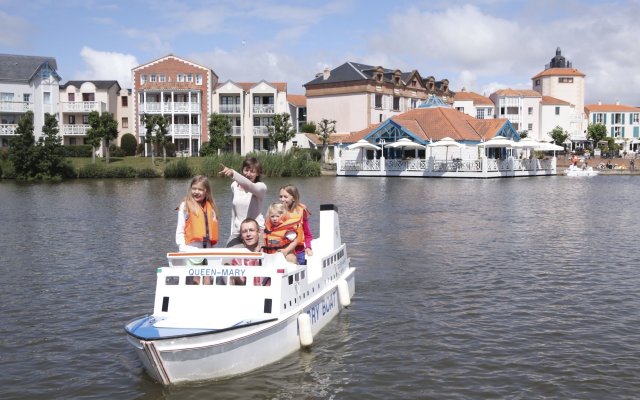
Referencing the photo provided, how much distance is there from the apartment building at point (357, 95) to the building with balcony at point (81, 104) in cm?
2464

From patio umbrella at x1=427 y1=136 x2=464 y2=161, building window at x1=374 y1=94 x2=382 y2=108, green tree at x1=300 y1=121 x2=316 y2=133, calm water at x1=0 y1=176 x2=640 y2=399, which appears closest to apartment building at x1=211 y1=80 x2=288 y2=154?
green tree at x1=300 y1=121 x2=316 y2=133

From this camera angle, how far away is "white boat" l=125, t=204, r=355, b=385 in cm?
849

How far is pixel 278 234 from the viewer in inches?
424

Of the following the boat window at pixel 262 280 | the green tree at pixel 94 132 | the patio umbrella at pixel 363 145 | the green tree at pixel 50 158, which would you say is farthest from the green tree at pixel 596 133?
the boat window at pixel 262 280

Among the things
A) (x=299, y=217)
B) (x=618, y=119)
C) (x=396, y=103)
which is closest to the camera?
(x=299, y=217)

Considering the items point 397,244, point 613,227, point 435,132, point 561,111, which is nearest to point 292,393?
point 397,244

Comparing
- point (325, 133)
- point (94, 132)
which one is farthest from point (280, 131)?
point (94, 132)

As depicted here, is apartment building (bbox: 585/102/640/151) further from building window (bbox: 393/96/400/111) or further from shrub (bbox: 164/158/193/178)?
shrub (bbox: 164/158/193/178)

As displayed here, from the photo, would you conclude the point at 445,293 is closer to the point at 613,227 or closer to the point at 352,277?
the point at 352,277

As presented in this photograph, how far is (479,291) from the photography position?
14.1 m

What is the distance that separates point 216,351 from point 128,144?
71.5m

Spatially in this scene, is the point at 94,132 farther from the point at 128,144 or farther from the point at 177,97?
the point at 177,97

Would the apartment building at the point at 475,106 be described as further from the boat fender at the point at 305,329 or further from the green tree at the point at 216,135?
the boat fender at the point at 305,329

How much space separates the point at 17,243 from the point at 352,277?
12.6 m
